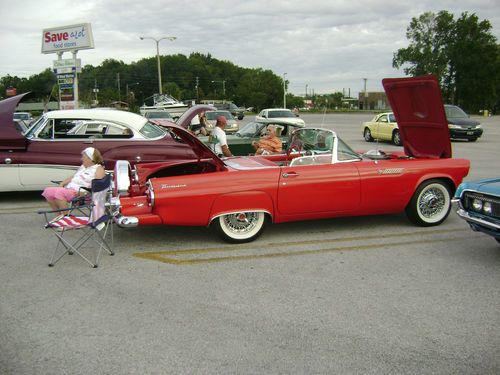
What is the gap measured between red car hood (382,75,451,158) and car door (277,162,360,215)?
131 cm

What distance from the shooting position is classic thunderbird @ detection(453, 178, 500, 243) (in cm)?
502

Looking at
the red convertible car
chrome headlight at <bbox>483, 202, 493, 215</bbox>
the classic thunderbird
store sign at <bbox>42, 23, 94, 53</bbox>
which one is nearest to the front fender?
the red convertible car

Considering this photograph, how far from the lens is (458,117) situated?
21047 millimetres

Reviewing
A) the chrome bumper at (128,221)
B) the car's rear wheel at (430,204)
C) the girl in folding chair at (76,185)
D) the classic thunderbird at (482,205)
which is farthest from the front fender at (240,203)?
the classic thunderbird at (482,205)

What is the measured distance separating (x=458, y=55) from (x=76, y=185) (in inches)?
3041

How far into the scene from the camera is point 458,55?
240 feet

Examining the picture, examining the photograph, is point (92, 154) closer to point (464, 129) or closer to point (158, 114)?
point (464, 129)

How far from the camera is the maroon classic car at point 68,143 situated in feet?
27.0

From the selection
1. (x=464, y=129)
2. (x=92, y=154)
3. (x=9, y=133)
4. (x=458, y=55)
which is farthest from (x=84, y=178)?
(x=458, y=55)

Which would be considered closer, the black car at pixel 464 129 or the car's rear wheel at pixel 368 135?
the black car at pixel 464 129

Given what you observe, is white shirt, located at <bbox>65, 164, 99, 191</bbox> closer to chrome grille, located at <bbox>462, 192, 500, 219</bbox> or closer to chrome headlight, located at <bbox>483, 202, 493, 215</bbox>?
chrome grille, located at <bbox>462, 192, 500, 219</bbox>

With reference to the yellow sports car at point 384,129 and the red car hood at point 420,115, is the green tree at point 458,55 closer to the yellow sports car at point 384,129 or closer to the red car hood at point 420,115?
the yellow sports car at point 384,129

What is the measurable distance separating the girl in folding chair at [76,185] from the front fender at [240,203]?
173 centimetres

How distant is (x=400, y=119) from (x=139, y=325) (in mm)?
4842
